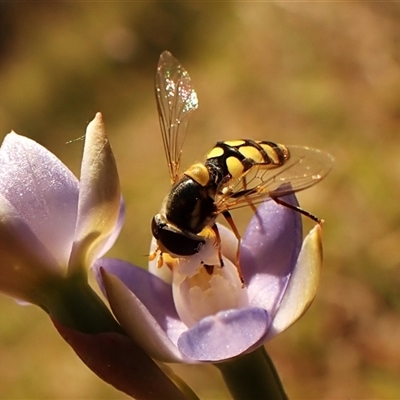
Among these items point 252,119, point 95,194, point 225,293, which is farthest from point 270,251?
point 252,119

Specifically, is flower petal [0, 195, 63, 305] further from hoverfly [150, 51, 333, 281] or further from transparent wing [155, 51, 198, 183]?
transparent wing [155, 51, 198, 183]

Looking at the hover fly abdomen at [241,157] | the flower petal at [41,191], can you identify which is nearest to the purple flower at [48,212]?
the flower petal at [41,191]

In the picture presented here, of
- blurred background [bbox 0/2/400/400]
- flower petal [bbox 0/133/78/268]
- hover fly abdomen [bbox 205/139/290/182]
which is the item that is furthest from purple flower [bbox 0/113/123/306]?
blurred background [bbox 0/2/400/400]

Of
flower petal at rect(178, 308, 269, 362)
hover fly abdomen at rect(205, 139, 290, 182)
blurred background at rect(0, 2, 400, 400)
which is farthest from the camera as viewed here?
blurred background at rect(0, 2, 400, 400)

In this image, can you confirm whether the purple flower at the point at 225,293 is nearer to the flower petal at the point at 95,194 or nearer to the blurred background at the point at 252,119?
the flower petal at the point at 95,194

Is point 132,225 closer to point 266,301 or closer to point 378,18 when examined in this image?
point 378,18

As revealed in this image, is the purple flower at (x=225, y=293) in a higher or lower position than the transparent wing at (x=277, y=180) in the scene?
lower
